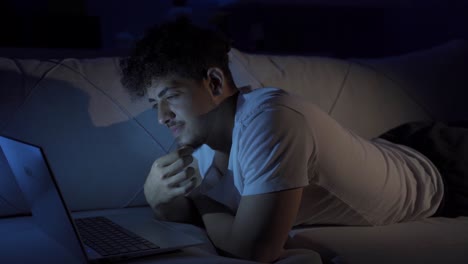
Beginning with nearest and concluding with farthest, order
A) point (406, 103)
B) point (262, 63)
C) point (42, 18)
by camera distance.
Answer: point (262, 63), point (406, 103), point (42, 18)

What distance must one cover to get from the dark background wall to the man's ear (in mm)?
1651

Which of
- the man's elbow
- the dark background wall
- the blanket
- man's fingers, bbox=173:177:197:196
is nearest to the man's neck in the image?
man's fingers, bbox=173:177:197:196

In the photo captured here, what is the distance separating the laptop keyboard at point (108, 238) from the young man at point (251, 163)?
0.18m

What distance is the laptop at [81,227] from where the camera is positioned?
3.45 feet

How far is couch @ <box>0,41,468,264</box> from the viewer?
Answer: 1366 millimetres

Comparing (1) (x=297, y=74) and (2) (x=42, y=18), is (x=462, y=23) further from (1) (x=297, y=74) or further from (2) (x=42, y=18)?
(2) (x=42, y=18)

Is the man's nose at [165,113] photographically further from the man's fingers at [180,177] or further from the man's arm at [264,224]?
the man's arm at [264,224]

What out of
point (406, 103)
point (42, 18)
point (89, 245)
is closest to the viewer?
point (89, 245)

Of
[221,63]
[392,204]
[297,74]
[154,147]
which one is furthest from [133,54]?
[392,204]

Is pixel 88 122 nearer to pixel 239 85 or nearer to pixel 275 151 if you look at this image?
pixel 239 85

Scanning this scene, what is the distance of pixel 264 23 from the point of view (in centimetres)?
316

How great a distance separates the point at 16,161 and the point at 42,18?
6.53ft

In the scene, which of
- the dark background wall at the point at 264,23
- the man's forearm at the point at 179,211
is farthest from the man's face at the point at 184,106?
the dark background wall at the point at 264,23

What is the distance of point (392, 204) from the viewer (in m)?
1.53
